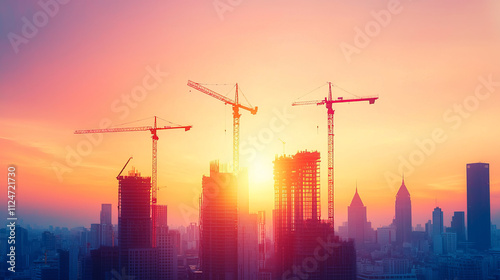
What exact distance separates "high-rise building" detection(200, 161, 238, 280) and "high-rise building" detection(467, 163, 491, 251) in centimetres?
6891

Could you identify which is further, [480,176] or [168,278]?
[480,176]

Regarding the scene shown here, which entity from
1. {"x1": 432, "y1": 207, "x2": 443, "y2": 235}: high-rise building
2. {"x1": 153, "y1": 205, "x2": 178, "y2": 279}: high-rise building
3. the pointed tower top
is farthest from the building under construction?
{"x1": 432, "y1": 207, "x2": 443, "y2": 235}: high-rise building

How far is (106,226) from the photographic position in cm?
8544

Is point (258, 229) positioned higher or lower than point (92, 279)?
higher

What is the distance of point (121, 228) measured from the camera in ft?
222

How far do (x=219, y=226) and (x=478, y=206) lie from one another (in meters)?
73.3

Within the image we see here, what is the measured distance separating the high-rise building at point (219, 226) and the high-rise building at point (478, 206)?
6891 cm

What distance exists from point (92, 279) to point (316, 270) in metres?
28.8

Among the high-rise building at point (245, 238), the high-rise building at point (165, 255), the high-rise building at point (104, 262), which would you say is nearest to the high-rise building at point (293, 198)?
the high-rise building at point (245, 238)

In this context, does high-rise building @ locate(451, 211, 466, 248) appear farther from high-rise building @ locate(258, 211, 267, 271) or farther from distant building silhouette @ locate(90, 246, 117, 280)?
distant building silhouette @ locate(90, 246, 117, 280)

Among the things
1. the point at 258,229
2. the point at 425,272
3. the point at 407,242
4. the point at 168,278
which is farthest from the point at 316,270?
the point at 407,242

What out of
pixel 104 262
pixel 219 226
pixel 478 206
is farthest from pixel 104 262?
pixel 478 206

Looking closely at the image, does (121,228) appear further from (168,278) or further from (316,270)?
(316,270)

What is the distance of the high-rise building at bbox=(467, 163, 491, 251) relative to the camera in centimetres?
10875
